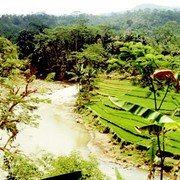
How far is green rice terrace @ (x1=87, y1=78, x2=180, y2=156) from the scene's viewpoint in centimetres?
2084

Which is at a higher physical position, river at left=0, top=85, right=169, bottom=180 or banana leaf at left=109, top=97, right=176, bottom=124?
banana leaf at left=109, top=97, right=176, bottom=124

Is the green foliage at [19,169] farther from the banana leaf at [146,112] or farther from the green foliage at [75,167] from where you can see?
the banana leaf at [146,112]

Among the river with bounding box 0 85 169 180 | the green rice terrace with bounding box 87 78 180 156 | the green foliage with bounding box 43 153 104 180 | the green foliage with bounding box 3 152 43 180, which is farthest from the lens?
the green rice terrace with bounding box 87 78 180 156

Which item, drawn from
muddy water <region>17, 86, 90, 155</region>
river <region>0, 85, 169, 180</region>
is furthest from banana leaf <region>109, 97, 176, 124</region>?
muddy water <region>17, 86, 90, 155</region>

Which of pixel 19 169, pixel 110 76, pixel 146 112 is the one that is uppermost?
pixel 146 112

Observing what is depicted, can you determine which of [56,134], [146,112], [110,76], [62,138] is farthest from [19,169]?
[110,76]

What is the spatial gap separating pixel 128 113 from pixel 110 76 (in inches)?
712

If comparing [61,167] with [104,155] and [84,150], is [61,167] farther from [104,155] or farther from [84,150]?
[84,150]

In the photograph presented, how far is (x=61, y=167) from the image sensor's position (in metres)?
11.9

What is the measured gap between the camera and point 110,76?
1764 inches

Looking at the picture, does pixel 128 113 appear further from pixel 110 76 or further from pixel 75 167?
pixel 110 76

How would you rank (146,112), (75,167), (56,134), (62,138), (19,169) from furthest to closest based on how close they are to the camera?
(56,134) → (62,138) → (75,167) → (19,169) → (146,112)

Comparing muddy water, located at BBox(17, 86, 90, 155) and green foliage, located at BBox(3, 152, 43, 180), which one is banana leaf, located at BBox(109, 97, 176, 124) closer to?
green foliage, located at BBox(3, 152, 43, 180)

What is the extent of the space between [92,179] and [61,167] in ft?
3.31
